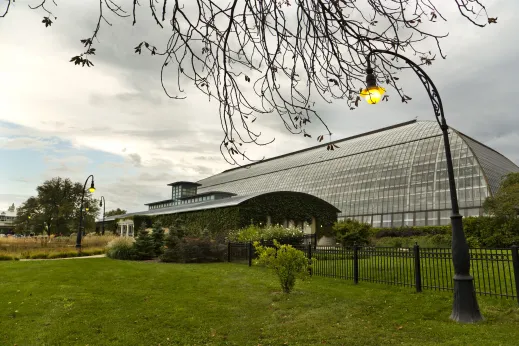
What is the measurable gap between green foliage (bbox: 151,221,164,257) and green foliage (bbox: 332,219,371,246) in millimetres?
12248

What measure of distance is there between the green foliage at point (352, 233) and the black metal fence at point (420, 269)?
8.98 m

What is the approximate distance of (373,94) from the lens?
6047 mm

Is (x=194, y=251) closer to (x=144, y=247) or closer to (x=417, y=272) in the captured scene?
(x=144, y=247)

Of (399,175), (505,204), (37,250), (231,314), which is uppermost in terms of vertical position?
(399,175)

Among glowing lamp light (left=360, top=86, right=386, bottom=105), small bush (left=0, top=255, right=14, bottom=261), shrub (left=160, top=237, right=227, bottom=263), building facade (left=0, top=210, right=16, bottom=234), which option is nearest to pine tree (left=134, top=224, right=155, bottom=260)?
shrub (left=160, top=237, right=227, bottom=263)

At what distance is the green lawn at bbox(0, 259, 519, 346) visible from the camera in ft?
23.8

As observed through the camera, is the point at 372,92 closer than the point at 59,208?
Yes

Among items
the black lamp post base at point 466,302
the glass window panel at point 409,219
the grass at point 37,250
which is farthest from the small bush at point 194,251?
the glass window panel at point 409,219

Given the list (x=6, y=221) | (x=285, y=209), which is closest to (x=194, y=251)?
(x=285, y=209)

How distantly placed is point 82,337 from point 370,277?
358 inches

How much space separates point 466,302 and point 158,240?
20.8 m

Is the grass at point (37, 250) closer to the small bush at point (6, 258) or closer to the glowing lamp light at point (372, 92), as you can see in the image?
the small bush at point (6, 258)

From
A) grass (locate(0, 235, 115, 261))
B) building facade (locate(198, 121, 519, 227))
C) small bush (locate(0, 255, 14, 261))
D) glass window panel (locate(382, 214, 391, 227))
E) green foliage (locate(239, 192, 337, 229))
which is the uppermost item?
building facade (locate(198, 121, 519, 227))

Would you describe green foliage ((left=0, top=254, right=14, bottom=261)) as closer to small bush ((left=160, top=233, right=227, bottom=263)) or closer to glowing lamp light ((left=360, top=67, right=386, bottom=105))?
small bush ((left=160, top=233, right=227, bottom=263))
